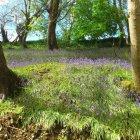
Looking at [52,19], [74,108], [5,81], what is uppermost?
[52,19]

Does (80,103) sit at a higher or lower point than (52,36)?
lower

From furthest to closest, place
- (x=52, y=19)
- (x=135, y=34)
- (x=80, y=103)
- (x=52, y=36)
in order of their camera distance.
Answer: (x=52, y=36) → (x=52, y=19) → (x=135, y=34) → (x=80, y=103)

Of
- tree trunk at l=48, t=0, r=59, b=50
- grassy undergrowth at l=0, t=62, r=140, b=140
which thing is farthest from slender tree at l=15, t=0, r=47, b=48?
grassy undergrowth at l=0, t=62, r=140, b=140

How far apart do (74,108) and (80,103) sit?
23 centimetres

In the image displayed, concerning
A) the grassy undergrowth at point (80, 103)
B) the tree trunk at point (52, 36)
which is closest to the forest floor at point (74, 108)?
the grassy undergrowth at point (80, 103)

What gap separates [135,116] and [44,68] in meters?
3.91

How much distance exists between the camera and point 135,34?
7074mm

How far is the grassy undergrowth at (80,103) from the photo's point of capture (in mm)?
5969

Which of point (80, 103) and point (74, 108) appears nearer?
point (74, 108)

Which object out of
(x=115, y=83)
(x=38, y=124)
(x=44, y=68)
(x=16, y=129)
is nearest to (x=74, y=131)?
(x=38, y=124)

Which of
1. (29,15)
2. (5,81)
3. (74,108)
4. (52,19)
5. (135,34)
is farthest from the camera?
(29,15)

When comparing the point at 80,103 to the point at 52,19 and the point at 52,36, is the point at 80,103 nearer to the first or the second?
the point at 52,19

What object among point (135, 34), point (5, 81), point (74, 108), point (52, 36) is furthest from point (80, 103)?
point (52, 36)

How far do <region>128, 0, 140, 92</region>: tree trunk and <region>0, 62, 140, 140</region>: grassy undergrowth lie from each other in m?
0.55
